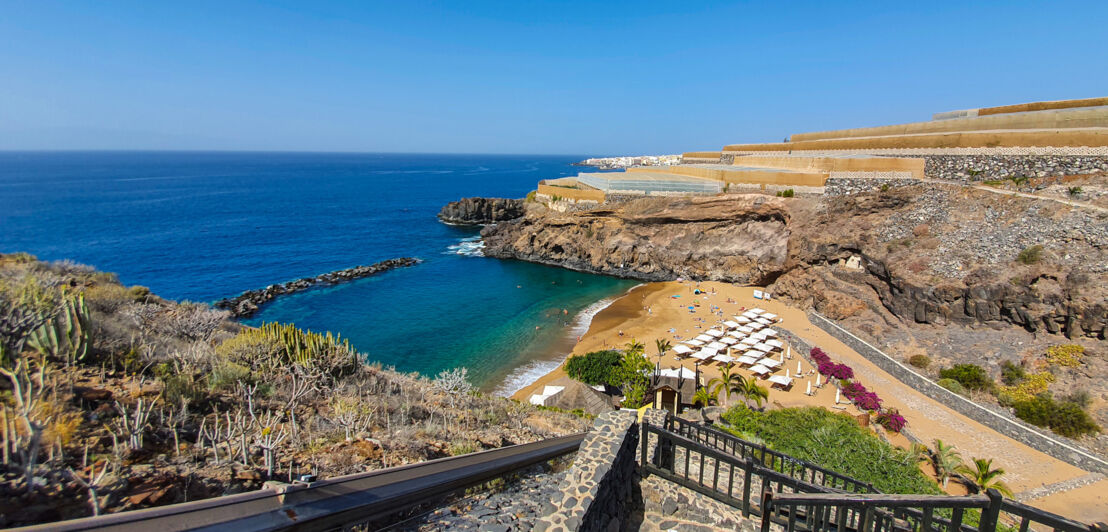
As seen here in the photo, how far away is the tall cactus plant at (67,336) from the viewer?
247 inches

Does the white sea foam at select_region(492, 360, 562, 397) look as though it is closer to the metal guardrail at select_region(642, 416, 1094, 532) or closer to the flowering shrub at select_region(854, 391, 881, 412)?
the metal guardrail at select_region(642, 416, 1094, 532)

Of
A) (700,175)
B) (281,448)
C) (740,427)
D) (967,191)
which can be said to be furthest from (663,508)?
(700,175)

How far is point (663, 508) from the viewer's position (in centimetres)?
657

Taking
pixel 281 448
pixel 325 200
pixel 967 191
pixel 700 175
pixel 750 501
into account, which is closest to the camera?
pixel 281 448

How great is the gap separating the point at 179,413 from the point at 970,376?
21803 millimetres

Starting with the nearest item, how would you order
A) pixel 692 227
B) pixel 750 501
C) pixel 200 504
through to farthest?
pixel 200 504 → pixel 750 501 → pixel 692 227

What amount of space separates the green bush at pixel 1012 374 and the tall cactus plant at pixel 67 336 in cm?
2419

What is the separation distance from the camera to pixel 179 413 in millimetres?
5762

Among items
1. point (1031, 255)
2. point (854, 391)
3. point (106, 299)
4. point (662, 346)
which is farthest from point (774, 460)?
point (1031, 255)

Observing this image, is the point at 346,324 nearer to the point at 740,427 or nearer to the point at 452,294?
the point at 452,294

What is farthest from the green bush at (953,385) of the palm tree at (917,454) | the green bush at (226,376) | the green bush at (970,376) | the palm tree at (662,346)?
the green bush at (226,376)

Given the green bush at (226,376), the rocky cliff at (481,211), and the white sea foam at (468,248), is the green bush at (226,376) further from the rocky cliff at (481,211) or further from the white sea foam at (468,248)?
the rocky cliff at (481,211)

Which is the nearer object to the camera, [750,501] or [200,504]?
[200,504]

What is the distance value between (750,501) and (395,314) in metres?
24.8
